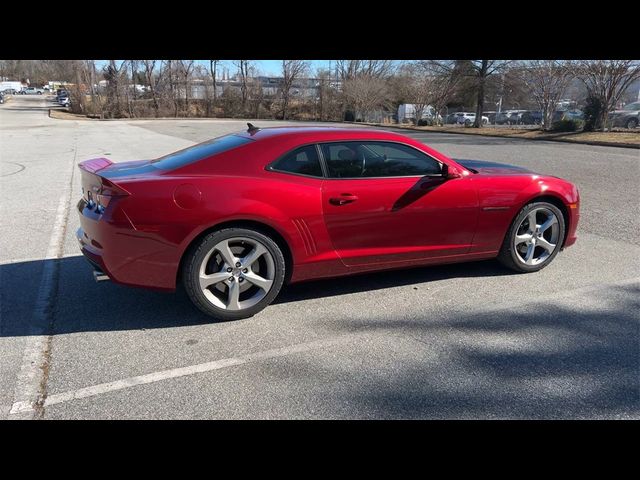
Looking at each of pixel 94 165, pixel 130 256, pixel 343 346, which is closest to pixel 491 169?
pixel 343 346

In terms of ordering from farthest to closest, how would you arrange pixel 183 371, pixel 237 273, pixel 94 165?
pixel 94 165, pixel 237 273, pixel 183 371

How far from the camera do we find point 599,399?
2.63 metres

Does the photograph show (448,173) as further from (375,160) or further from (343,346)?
(343,346)

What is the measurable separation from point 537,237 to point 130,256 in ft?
12.4

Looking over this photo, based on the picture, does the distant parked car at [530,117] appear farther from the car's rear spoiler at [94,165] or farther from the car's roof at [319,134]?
the car's rear spoiler at [94,165]

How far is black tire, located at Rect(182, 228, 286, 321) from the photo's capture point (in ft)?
11.1

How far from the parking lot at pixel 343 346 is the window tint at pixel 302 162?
113 centimetres

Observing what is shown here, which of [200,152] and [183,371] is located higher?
[200,152]

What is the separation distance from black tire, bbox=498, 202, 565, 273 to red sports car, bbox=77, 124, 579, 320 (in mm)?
12

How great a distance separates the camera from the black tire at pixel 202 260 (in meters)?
3.39

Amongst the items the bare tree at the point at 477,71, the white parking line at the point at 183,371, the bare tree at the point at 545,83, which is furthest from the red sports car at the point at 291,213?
the bare tree at the point at 477,71

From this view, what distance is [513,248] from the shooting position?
445 cm

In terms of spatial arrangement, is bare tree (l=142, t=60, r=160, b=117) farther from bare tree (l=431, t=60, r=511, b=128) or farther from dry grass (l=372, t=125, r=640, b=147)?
dry grass (l=372, t=125, r=640, b=147)
